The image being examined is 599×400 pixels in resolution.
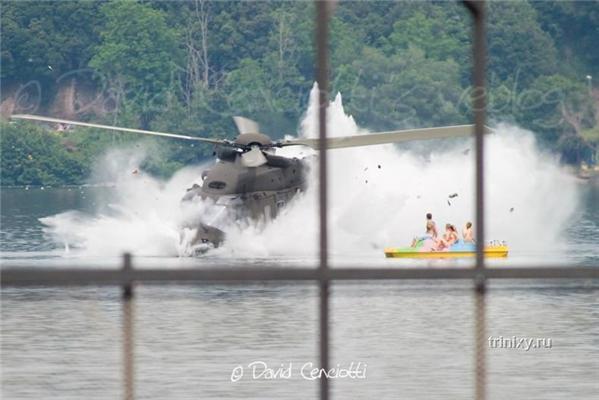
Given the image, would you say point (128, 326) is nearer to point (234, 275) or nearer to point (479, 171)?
point (234, 275)

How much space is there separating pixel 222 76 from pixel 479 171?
3641 centimetres

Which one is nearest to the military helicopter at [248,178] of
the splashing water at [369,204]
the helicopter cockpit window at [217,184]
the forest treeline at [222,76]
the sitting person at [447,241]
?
the helicopter cockpit window at [217,184]

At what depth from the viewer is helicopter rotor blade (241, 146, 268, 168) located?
34.0 meters

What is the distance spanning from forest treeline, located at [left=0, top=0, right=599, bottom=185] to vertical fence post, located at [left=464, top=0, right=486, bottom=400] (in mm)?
20368

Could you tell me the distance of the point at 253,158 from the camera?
1348 inches

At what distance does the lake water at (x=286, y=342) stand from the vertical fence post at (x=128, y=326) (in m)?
7.46

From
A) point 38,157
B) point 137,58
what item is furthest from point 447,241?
point 38,157

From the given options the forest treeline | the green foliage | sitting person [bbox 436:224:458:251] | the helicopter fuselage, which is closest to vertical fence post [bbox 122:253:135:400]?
the forest treeline

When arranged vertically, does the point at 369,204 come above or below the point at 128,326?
above

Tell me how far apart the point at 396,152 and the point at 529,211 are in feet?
19.6

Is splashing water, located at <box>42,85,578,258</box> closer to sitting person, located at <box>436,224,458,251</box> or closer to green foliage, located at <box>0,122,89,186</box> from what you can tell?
green foliage, located at <box>0,122,89,186</box>

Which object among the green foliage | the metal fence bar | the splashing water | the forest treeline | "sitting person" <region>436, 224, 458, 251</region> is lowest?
the metal fence bar

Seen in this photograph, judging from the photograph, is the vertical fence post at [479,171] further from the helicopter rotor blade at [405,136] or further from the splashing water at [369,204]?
the splashing water at [369,204]

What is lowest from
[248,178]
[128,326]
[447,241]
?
[128,326]
